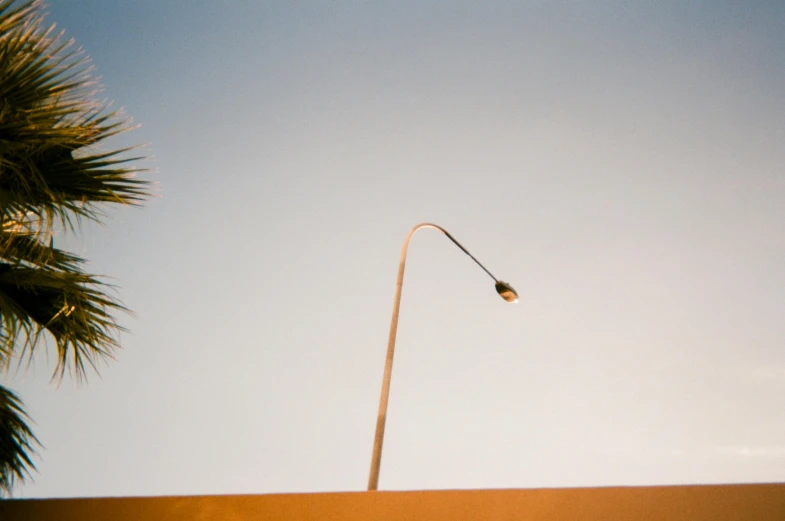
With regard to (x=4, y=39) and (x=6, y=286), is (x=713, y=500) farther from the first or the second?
(x=4, y=39)

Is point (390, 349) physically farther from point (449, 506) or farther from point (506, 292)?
point (449, 506)

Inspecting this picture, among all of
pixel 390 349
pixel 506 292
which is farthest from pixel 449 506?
pixel 506 292

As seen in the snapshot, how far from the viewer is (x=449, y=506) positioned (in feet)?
9.78

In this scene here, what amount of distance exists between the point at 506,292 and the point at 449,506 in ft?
20.5

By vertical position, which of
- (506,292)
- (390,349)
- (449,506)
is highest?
(506,292)

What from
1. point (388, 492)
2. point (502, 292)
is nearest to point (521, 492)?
point (388, 492)

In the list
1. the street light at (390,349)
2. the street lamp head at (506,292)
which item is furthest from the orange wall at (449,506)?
the street lamp head at (506,292)

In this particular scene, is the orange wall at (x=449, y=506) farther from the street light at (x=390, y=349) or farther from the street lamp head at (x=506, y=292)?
the street lamp head at (x=506, y=292)

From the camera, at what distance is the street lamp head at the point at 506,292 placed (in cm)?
896

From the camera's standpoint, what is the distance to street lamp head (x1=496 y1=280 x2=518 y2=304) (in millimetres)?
8961

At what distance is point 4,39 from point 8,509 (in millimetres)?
3024

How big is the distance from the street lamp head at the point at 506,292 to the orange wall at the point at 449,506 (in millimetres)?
6157

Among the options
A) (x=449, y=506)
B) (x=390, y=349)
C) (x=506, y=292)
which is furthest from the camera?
(x=506, y=292)

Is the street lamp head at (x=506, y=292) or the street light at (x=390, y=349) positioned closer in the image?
the street light at (x=390, y=349)
